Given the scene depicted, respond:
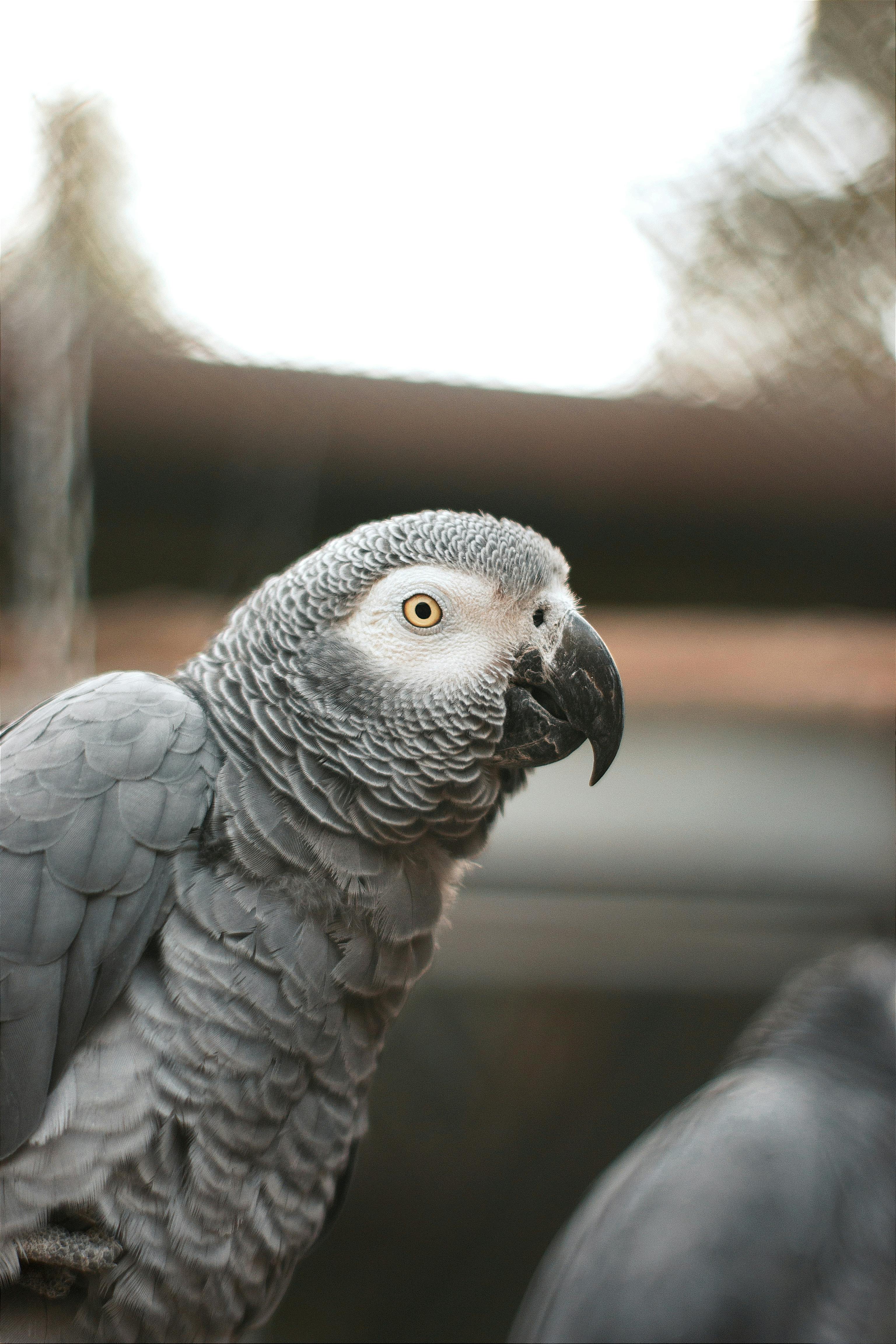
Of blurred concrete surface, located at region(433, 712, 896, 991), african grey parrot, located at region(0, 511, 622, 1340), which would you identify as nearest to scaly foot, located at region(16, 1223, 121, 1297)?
african grey parrot, located at region(0, 511, 622, 1340)

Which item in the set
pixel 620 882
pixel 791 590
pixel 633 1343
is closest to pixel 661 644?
pixel 791 590

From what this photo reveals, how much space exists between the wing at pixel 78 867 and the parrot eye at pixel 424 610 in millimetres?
288

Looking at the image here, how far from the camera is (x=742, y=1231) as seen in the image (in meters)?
1.34

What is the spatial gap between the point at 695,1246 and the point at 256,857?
3.32 ft

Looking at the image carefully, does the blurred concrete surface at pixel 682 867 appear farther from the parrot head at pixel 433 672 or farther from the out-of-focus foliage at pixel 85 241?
the out-of-focus foliage at pixel 85 241

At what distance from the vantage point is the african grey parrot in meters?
0.85

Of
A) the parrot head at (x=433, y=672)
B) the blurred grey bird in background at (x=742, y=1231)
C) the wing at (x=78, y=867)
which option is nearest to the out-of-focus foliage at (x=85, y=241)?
the parrot head at (x=433, y=672)

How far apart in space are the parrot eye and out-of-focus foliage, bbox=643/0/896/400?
21.0 inches

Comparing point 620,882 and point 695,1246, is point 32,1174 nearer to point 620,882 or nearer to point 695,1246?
point 695,1246

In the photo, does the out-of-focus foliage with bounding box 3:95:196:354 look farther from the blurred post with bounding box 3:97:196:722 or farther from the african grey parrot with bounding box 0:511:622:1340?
the african grey parrot with bounding box 0:511:622:1340

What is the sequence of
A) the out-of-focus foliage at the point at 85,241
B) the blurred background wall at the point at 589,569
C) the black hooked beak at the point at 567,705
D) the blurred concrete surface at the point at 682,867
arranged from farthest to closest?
1. the blurred concrete surface at the point at 682,867
2. the out-of-focus foliage at the point at 85,241
3. the blurred background wall at the point at 589,569
4. the black hooked beak at the point at 567,705

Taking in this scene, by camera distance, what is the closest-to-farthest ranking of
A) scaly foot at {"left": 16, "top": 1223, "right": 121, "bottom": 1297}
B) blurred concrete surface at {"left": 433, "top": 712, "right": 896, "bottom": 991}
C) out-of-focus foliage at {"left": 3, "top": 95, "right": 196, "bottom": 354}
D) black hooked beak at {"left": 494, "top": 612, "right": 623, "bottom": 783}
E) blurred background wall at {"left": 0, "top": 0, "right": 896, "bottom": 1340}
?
scaly foot at {"left": 16, "top": 1223, "right": 121, "bottom": 1297} < black hooked beak at {"left": 494, "top": 612, "right": 623, "bottom": 783} < blurred background wall at {"left": 0, "top": 0, "right": 896, "bottom": 1340} < out-of-focus foliage at {"left": 3, "top": 95, "right": 196, "bottom": 354} < blurred concrete surface at {"left": 433, "top": 712, "right": 896, "bottom": 991}

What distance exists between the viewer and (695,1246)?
1.32 meters

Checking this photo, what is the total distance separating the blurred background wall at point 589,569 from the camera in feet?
3.71
